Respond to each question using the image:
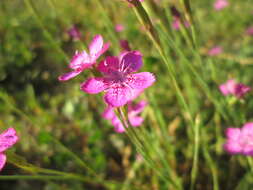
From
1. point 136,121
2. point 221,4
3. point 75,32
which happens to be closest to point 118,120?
point 136,121

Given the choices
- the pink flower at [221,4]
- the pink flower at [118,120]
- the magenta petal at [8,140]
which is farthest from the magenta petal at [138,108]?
the pink flower at [221,4]

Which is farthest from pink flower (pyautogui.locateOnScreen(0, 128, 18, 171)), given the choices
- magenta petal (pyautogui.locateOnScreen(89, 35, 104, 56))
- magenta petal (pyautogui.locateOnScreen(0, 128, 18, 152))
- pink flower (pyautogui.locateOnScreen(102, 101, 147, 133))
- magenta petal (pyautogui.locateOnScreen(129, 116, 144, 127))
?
magenta petal (pyautogui.locateOnScreen(129, 116, 144, 127))

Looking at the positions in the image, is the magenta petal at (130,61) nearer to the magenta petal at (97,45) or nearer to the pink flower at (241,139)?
the magenta petal at (97,45)

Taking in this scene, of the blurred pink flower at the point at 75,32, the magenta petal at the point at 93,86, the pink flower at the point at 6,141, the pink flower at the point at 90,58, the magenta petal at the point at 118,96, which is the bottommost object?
the magenta petal at the point at 118,96

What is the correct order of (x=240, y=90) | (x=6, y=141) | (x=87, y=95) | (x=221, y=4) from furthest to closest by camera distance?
(x=221, y=4) < (x=87, y=95) < (x=240, y=90) < (x=6, y=141)

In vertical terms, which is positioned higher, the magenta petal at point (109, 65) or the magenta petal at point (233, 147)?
the magenta petal at point (109, 65)

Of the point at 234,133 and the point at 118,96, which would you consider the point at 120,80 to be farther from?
the point at 234,133

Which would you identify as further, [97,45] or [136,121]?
[136,121]
